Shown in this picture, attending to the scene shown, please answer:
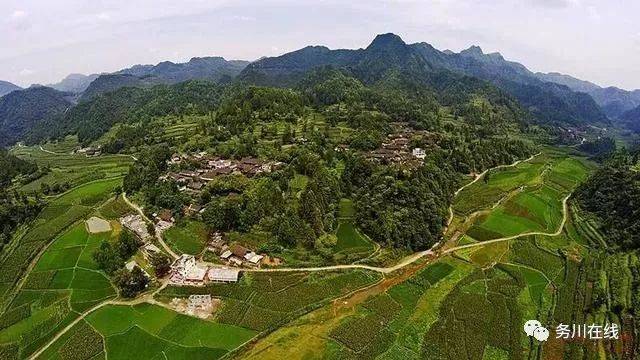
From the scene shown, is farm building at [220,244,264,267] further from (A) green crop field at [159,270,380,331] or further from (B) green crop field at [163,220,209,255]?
(B) green crop field at [163,220,209,255]

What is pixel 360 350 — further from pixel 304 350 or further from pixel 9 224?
pixel 9 224

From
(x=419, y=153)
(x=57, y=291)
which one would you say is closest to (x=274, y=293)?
(x=57, y=291)

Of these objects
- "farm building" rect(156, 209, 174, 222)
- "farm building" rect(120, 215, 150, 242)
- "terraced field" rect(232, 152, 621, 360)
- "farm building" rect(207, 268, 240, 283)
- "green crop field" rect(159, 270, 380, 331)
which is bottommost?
"terraced field" rect(232, 152, 621, 360)

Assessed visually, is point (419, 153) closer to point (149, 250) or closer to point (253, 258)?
point (253, 258)

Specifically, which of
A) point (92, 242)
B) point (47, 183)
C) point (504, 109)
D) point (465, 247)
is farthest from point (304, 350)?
point (504, 109)

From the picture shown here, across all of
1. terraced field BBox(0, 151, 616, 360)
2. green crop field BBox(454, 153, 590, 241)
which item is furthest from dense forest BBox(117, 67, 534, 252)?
terraced field BBox(0, 151, 616, 360)

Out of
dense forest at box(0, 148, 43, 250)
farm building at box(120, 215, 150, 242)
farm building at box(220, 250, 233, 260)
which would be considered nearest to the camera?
farm building at box(220, 250, 233, 260)
